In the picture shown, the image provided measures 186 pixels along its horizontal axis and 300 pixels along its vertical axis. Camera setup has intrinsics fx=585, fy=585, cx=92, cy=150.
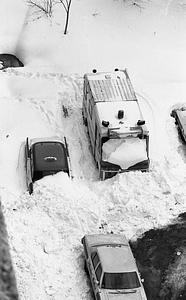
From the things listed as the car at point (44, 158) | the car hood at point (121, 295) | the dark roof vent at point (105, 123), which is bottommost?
the car hood at point (121, 295)

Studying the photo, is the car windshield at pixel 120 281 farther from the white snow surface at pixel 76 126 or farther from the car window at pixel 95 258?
the white snow surface at pixel 76 126

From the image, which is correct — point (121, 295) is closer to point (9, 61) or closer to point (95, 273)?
point (95, 273)

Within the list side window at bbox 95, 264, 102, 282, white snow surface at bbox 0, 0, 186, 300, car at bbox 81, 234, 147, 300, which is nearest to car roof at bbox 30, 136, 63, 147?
white snow surface at bbox 0, 0, 186, 300

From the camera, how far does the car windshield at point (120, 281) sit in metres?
15.2

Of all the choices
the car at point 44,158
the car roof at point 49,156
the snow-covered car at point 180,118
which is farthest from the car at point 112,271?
the snow-covered car at point 180,118

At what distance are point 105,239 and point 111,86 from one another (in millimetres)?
6496

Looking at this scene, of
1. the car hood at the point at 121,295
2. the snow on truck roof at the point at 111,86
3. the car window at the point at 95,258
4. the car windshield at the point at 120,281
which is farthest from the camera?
the snow on truck roof at the point at 111,86

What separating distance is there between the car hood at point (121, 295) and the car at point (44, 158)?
490 cm

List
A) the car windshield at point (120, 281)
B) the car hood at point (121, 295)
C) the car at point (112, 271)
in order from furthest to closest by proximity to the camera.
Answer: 1. the car windshield at point (120, 281)
2. the car at point (112, 271)
3. the car hood at point (121, 295)

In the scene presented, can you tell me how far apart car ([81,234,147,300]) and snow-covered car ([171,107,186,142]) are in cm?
657

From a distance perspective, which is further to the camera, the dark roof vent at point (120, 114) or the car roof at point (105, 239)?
the dark roof vent at point (120, 114)

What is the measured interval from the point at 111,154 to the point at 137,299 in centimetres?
585

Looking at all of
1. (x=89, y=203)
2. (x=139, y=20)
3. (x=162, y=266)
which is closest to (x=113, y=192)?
(x=89, y=203)

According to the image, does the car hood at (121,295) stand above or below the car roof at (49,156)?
below
